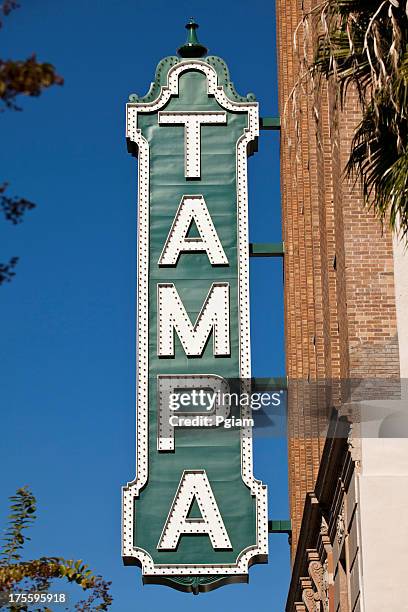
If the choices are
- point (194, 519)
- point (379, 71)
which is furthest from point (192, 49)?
point (379, 71)

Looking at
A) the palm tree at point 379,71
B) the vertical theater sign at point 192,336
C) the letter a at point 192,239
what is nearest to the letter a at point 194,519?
the vertical theater sign at point 192,336

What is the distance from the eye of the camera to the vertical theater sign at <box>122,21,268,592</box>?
22000 mm

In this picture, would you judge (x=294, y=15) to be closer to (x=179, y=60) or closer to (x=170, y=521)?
(x=179, y=60)

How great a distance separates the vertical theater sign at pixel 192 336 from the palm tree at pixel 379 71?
9989 millimetres

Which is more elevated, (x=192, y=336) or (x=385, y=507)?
(x=192, y=336)

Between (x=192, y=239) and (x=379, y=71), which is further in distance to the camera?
(x=192, y=239)

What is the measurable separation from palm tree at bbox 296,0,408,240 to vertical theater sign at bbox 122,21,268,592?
32.8ft

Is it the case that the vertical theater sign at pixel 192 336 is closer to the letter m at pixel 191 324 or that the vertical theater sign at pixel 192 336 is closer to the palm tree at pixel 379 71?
the letter m at pixel 191 324

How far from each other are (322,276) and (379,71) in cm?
1274

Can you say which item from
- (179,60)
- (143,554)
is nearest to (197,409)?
(143,554)

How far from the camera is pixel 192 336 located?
Answer: 23047 millimetres

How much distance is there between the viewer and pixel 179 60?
25828mm

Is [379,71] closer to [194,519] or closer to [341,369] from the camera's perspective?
[341,369]

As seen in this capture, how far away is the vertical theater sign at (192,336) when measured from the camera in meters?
22.0
